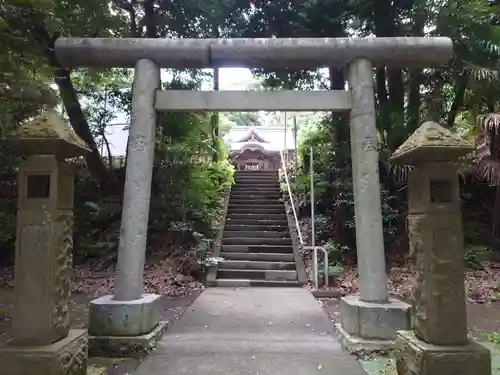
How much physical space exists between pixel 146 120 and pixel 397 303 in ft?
11.5

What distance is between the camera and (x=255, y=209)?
40.9ft

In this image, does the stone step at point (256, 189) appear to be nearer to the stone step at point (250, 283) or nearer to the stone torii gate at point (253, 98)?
the stone step at point (250, 283)

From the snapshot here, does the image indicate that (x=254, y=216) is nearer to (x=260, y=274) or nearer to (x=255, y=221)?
(x=255, y=221)

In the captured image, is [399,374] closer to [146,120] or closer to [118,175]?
[146,120]

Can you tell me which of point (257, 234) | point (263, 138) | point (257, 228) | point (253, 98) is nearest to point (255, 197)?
point (257, 228)

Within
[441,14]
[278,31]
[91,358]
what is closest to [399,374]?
[91,358]

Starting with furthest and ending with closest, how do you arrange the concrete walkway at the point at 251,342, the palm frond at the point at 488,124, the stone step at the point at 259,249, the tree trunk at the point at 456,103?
the stone step at the point at 259,249 < the tree trunk at the point at 456,103 < the palm frond at the point at 488,124 < the concrete walkway at the point at 251,342

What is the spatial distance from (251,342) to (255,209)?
7820 mm

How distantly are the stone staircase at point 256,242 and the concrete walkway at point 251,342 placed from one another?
1552 millimetres

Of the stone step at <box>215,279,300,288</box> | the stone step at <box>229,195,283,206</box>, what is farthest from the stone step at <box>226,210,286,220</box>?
the stone step at <box>215,279,300,288</box>

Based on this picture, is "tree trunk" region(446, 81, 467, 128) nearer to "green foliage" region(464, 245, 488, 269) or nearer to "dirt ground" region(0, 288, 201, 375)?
"green foliage" region(464, 245, 488, 269)

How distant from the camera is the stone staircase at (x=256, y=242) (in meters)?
8.78

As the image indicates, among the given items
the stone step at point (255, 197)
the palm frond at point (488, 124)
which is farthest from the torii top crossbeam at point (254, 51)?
the stone step at point (255, 197)

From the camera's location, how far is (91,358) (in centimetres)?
418
